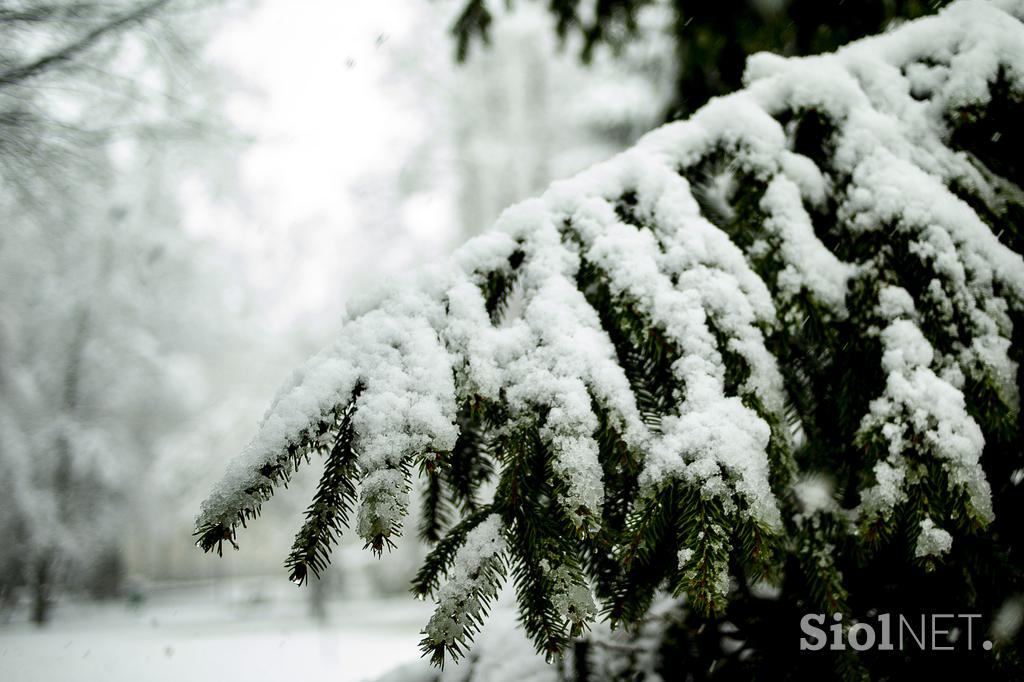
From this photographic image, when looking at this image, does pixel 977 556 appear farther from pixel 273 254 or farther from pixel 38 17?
pixel 273 254

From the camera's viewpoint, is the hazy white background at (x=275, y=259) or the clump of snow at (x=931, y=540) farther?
the hazy white background at (x=275, y=259)

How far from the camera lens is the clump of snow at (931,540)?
736 millimetres

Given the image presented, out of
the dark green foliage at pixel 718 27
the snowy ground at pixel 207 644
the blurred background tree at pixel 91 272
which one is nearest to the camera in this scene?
the dark green foliage at pixel 718 27

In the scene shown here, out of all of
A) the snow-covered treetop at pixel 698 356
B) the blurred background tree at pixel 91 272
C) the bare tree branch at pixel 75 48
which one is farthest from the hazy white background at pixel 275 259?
the snow-covered treetop at pixel 698 356

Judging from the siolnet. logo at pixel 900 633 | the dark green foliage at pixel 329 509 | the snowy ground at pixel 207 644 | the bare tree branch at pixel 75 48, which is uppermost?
the bare tree branch at pixel 75 48

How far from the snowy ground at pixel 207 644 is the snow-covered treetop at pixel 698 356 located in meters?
2.11

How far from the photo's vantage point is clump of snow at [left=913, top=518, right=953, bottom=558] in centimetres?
74

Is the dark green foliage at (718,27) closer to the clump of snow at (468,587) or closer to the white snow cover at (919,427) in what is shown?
the white snow cover at (919,427)

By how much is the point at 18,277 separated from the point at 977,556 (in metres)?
8.65

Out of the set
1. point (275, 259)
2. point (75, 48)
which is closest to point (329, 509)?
point (75, 48)

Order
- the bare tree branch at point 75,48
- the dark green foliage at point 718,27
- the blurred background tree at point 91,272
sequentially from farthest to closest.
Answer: the blurred background tree at point 91,272, the bare tree branch at point 75,48, the dark green foliage at point 718,27

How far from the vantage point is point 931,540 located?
2.43ft

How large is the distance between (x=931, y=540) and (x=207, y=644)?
680 centimetres

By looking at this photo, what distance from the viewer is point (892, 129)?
104cm
